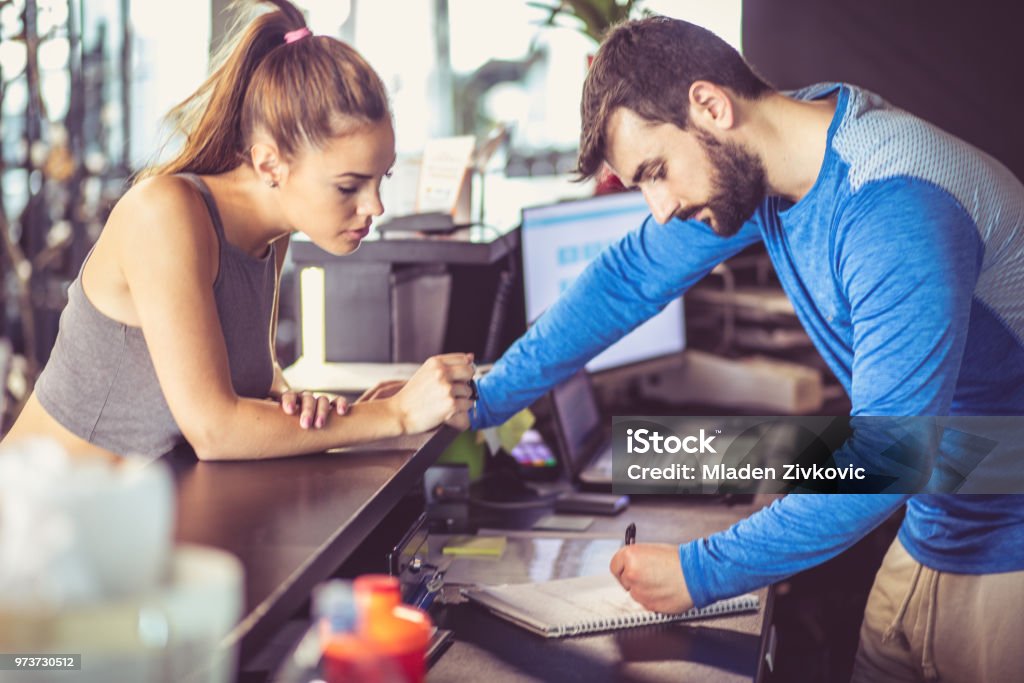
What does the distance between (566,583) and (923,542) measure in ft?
1.87

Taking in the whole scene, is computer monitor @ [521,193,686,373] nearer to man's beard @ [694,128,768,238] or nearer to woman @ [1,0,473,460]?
man's beard @ [694,128,768,238]

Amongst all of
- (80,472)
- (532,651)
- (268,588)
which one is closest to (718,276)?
(532,651)

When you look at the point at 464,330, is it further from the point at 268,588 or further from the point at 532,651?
the point at 268,588

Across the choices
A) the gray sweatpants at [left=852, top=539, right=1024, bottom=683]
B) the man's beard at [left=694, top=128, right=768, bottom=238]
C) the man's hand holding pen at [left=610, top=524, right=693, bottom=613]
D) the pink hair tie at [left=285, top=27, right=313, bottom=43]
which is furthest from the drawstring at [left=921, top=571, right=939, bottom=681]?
the pink hair tie at [left=285, top=27, right=313, bottom=43]

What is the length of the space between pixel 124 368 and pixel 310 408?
272 mm

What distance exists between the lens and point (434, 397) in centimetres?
164

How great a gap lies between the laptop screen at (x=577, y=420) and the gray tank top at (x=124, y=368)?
0.85 m

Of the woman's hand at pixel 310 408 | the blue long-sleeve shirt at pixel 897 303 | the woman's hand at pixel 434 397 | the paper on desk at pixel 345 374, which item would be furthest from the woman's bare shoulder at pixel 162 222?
the blue long-sleeve shirt at pixel 897 303

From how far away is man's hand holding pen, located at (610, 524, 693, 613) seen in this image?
59.7 inches

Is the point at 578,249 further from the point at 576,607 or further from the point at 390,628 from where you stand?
the point at 390,628

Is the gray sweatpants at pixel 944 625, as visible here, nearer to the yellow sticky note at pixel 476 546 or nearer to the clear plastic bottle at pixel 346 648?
the yellow sticky note at pixel 476 546

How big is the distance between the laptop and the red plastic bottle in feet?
4.84

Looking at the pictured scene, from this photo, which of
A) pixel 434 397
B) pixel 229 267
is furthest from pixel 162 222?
pixel 434 397

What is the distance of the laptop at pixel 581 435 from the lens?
2352 millimetres
